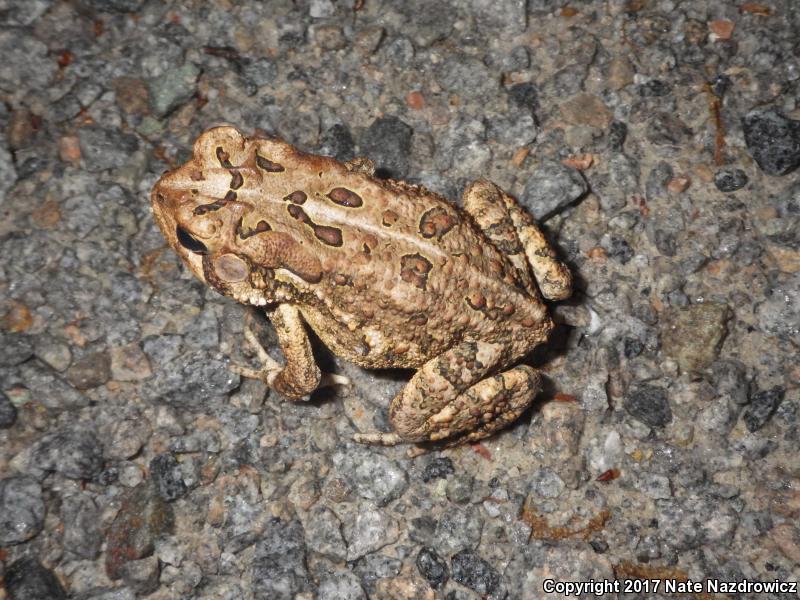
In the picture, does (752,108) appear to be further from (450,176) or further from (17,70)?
(17,70)

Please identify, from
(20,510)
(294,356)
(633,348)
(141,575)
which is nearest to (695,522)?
(633,348)

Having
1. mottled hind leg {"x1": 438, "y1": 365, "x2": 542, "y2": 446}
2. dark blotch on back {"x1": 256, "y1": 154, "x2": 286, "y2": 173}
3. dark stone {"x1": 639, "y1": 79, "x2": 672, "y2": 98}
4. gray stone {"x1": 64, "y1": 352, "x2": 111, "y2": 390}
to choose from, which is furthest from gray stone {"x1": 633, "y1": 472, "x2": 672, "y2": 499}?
gray stone {"x1": 64, "y1": 352, "x2": 111, "y2": 390}

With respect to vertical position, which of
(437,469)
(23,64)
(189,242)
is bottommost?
(437,469)

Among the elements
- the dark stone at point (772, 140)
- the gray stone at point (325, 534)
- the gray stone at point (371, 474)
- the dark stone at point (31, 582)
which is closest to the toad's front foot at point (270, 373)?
the gray stone at point (371, 474)

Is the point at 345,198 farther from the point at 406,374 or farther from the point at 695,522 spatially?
the point at 695,522

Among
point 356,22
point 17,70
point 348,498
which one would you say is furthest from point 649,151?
point 17,70

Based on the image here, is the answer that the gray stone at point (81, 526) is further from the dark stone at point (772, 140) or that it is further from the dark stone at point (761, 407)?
the dark stone at point (772, 140)
